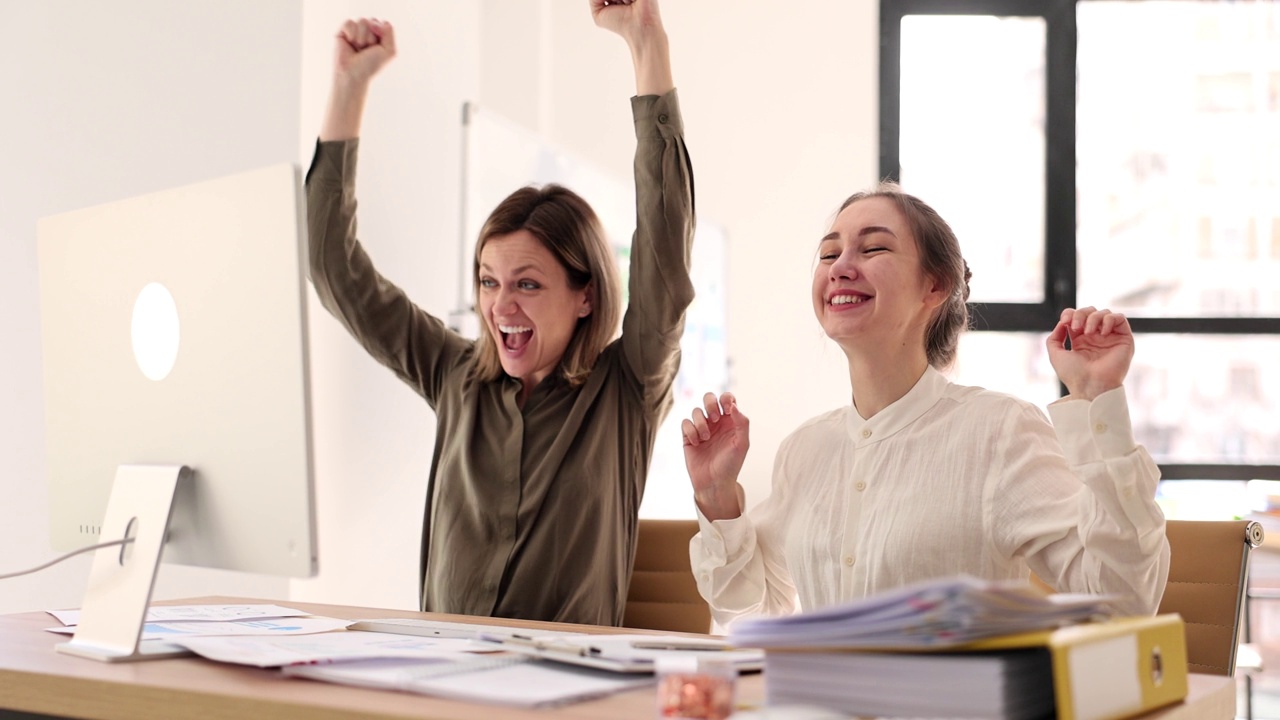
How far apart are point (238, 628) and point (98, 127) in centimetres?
167

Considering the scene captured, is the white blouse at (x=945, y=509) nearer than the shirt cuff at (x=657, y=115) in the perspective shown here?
Yes

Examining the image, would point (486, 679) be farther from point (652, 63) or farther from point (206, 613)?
point (652, 63)

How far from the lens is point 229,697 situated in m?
1.01

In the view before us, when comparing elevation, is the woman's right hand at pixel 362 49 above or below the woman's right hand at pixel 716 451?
above

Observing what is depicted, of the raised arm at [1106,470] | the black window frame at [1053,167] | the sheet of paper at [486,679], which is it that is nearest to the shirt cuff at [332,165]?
the sheet of paper at [486,679]

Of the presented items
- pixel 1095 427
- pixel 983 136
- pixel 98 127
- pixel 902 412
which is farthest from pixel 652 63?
pixel 983 136

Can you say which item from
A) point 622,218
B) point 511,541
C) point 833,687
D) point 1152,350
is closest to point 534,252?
point 511,541

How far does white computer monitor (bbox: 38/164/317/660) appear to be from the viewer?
1196 mm

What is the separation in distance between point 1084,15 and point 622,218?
2.06m

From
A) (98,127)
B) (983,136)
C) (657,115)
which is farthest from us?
(983,136)

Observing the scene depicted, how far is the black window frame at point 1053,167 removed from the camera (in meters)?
4.39

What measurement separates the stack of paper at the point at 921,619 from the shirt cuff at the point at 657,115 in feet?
3.62

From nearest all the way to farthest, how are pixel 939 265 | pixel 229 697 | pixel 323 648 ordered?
pixel 229 697
pixel 323 648
pixel 939 265

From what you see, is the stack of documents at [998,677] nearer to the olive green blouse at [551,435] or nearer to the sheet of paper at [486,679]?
the sheet of paper at [486,679]
